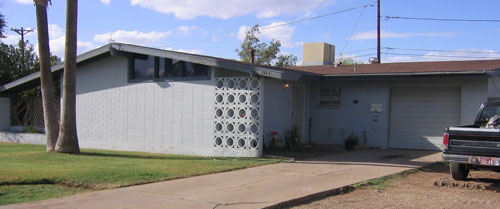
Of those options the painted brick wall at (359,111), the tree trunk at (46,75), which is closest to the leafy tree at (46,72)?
the tree trunk at (46,75)

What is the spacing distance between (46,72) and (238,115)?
6.22 m

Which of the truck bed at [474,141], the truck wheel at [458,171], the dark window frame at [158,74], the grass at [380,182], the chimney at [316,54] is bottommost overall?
the grass at [380,182]

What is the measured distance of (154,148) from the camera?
15539 mm

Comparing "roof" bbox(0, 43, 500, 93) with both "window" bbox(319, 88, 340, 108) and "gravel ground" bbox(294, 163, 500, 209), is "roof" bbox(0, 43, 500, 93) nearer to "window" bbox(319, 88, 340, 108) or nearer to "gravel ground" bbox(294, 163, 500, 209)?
"window" bbox(319, 88, 340, 108)

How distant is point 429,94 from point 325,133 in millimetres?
3995

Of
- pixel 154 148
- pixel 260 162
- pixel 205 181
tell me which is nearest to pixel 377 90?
pixel 260 162

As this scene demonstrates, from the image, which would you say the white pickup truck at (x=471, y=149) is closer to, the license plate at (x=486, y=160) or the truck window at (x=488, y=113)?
the license plate at (x=486, y=160)

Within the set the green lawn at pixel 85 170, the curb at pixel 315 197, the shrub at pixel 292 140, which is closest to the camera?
the curb at pixel 315 197

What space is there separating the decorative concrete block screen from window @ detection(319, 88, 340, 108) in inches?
196

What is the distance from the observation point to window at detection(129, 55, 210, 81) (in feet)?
48.2

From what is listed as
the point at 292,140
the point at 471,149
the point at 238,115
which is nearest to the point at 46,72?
the point at 238,115

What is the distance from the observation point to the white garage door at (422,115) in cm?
1545

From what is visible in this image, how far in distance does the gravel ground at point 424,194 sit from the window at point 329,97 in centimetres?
687

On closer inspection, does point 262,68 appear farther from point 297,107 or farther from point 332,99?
point 332,99
